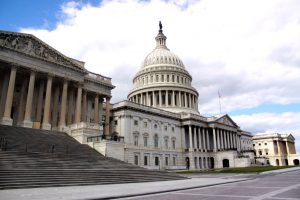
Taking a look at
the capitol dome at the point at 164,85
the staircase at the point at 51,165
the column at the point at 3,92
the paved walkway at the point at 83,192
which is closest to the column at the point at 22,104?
the column at the point at 3,92

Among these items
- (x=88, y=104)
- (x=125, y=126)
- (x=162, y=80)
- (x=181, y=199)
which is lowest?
(x=181, y=199)

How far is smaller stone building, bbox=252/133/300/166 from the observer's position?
133 m

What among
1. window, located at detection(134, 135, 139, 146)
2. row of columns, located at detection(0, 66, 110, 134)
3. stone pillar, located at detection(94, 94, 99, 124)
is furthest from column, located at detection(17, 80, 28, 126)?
window, located at detection(134, 135, 139, 146)

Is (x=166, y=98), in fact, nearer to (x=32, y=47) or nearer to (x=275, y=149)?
(x=32, y=47)

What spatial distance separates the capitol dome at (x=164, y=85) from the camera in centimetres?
9344

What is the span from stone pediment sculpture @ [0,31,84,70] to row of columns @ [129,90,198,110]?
47.8 metres

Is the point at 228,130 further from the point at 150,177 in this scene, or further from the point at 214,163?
the point at 150,177

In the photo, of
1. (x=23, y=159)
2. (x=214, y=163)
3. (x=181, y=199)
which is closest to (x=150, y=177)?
(x=23, y=159)

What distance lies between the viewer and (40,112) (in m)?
44.7

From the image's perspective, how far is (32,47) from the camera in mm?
43031

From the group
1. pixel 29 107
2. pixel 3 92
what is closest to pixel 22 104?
pixel 3 92

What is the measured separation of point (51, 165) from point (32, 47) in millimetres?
25391

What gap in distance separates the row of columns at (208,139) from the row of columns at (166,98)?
42.6 feet

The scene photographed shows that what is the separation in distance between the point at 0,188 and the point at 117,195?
8.23 metres
